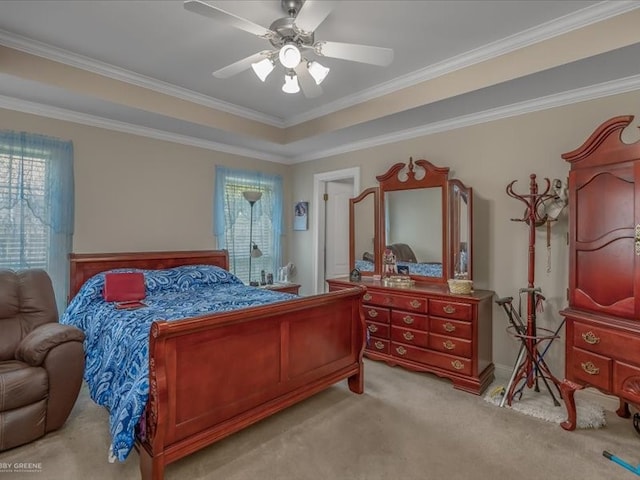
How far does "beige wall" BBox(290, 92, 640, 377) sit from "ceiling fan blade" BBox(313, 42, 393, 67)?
1.79 metres

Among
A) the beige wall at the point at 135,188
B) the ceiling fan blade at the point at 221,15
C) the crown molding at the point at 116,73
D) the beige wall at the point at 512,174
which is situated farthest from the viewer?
the beige wall at the point at 135,188

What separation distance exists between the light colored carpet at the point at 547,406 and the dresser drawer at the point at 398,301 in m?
0.88

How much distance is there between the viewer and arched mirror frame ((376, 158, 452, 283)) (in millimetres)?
3521

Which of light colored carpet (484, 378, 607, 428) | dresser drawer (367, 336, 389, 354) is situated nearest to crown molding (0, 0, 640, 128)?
dresser drawer (367, 336, 389, 354)

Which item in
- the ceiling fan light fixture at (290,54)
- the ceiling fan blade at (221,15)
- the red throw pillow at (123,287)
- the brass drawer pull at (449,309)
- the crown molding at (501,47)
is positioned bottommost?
the brass drawer pull at (449,309)

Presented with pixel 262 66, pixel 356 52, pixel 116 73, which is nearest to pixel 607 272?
pixel 356 52

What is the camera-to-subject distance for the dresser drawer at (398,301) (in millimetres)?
3283

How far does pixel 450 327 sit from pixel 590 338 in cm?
103

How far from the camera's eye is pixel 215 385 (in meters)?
2.07

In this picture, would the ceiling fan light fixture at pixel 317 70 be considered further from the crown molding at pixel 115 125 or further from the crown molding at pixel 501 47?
the crown molding at pixel 115 125

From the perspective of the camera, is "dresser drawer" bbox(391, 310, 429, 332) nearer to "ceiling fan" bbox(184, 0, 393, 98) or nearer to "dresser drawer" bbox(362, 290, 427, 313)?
"dresser drawer" bbox(362, 290, 427, 313)

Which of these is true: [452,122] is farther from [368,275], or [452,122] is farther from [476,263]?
[368,275]

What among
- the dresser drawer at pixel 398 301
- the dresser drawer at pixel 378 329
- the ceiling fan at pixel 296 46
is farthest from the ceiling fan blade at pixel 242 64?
the dresser drawer at pixel 378 329

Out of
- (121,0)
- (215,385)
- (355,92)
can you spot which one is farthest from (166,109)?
(215,385)
